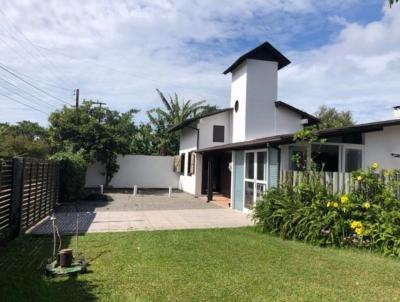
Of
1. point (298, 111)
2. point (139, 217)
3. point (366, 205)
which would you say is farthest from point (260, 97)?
point (366, 205)

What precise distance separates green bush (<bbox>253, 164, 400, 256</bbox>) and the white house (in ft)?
5.84

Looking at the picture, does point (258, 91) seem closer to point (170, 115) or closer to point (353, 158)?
point (353, 158)

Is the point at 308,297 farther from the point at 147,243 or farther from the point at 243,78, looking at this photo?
the point at 243,78

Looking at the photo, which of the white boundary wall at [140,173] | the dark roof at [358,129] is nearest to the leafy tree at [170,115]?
the white boundary wall at [140,173]

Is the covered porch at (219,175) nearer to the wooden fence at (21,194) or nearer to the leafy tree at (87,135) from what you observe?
the leafy tree at (87,135)

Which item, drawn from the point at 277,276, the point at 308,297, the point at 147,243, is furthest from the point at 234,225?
the point at 308,297

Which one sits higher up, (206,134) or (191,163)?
(206,134)

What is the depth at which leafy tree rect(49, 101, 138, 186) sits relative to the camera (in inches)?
810

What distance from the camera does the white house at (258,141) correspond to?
10875mm

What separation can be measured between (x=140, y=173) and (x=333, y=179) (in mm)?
17257

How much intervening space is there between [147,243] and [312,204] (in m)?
3.89

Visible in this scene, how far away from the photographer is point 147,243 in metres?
7.80

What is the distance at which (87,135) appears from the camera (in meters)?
20.7

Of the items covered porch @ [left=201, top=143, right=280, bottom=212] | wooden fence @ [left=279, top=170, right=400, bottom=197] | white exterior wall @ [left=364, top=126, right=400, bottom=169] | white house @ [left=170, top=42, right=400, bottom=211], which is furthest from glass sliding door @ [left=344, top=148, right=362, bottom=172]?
wooden fence @ [left=279, top=170, right=400, bottom=197]
